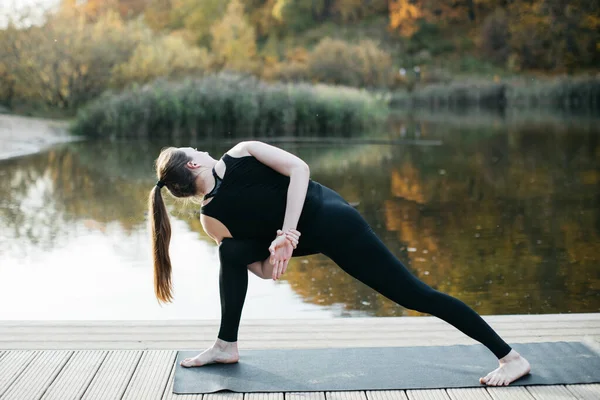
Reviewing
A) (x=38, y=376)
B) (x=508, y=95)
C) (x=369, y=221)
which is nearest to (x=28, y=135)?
(x=369, y=221)

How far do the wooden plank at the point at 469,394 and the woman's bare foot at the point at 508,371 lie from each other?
46 millimetres

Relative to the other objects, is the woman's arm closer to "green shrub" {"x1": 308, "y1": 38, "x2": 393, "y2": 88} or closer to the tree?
"green shrub" {"x1": 308, "y1": 38, "x2": 393, "y2": 88}

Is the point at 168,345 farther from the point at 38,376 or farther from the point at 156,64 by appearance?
the point at 156,64

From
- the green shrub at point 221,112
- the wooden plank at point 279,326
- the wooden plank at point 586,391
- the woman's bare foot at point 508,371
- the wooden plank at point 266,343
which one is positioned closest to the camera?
the wooden plank at point 586,391

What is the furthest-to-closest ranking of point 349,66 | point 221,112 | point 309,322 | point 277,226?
point 349,66
point 221,112
point 309,322
point 277,226

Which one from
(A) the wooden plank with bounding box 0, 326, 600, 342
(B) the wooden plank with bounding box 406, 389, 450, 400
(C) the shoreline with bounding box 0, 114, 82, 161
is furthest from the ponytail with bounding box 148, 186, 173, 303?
(C) the shoreline with bounding box 0, 114, 82, 161

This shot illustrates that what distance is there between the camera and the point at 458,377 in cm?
285

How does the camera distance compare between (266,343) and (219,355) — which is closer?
(219,355)

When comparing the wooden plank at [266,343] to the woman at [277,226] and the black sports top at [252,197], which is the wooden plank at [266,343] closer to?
the woman at [277,226]

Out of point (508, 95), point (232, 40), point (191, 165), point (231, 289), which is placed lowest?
point (508, 95)

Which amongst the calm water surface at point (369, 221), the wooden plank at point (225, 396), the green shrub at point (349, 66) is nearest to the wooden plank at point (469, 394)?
the wooden plank at point (225, 396)

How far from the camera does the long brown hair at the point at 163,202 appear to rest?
9.38 feet

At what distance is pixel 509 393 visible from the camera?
2709 millimetres

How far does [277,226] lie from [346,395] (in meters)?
0.62
